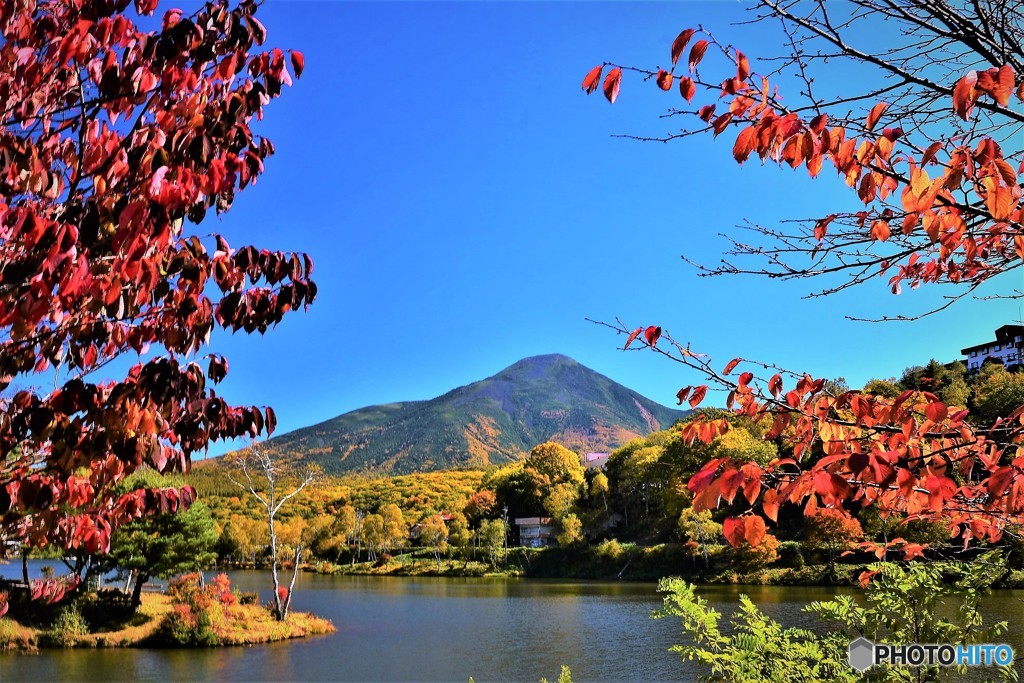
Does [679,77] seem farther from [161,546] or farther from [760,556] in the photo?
[760,556]

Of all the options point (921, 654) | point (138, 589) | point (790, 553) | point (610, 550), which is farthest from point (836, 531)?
point (921, 654)

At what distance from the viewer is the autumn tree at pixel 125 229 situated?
1.96m

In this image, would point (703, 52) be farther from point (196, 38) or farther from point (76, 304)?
point (76, 304)

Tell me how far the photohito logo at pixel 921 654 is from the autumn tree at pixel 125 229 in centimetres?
356

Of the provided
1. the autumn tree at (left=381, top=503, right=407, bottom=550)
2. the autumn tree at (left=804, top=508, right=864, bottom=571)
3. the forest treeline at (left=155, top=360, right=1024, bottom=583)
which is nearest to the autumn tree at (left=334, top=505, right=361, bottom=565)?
the forest treeline at (left=155, top=360, right=1024, bottom=583)

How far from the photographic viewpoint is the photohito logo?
3.73m

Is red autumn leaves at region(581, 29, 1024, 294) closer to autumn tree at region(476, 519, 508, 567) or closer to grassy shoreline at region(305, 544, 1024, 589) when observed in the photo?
grassy shoreline at region(305, 544, 1024, 589)

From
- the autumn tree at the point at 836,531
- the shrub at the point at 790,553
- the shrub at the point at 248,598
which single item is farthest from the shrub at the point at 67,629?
the shrub at the point at 790,553

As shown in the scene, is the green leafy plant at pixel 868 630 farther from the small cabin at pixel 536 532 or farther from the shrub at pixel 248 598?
the small cabin at pixel 536 532

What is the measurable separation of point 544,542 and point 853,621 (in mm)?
40890

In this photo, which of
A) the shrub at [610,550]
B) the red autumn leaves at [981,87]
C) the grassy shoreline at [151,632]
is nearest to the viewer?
the red autumn leaves at [981,87]

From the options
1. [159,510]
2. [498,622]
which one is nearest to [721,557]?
[498,622]

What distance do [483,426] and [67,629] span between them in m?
123

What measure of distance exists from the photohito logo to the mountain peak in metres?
99.9
